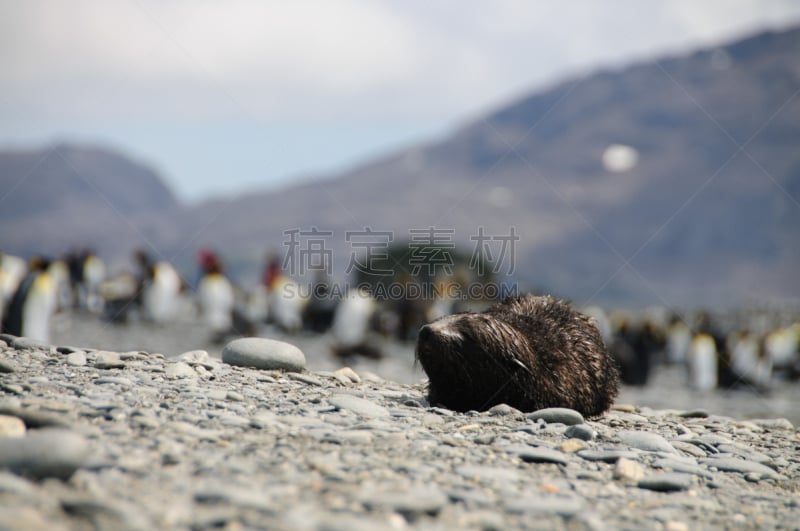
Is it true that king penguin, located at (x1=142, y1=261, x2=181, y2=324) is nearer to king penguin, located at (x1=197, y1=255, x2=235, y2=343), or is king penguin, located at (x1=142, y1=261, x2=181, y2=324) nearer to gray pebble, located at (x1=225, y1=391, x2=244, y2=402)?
king penguin, located at (x1=197, y1=255, x2=235, y2=343)

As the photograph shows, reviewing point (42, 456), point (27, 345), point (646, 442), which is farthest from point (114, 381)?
point (646, 442)

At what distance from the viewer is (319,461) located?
3479 mm

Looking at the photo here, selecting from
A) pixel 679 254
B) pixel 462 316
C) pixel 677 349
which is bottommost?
pixel 677 349

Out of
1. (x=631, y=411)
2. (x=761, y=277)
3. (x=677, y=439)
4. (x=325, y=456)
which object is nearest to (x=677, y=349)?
(x=631, y=411)

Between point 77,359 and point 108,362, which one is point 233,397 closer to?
point 108,362

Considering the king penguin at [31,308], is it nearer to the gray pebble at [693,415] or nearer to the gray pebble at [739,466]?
the gray pebble at [693,415]

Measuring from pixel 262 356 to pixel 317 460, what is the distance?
9.32 ft

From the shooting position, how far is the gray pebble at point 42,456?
2.90 metres

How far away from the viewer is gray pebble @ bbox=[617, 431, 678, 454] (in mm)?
4863

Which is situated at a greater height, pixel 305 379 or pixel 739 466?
pixel 305 379

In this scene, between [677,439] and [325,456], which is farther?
[677,439]

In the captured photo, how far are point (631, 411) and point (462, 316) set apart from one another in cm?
292

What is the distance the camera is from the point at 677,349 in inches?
1016

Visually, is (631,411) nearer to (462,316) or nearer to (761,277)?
(462,316)
